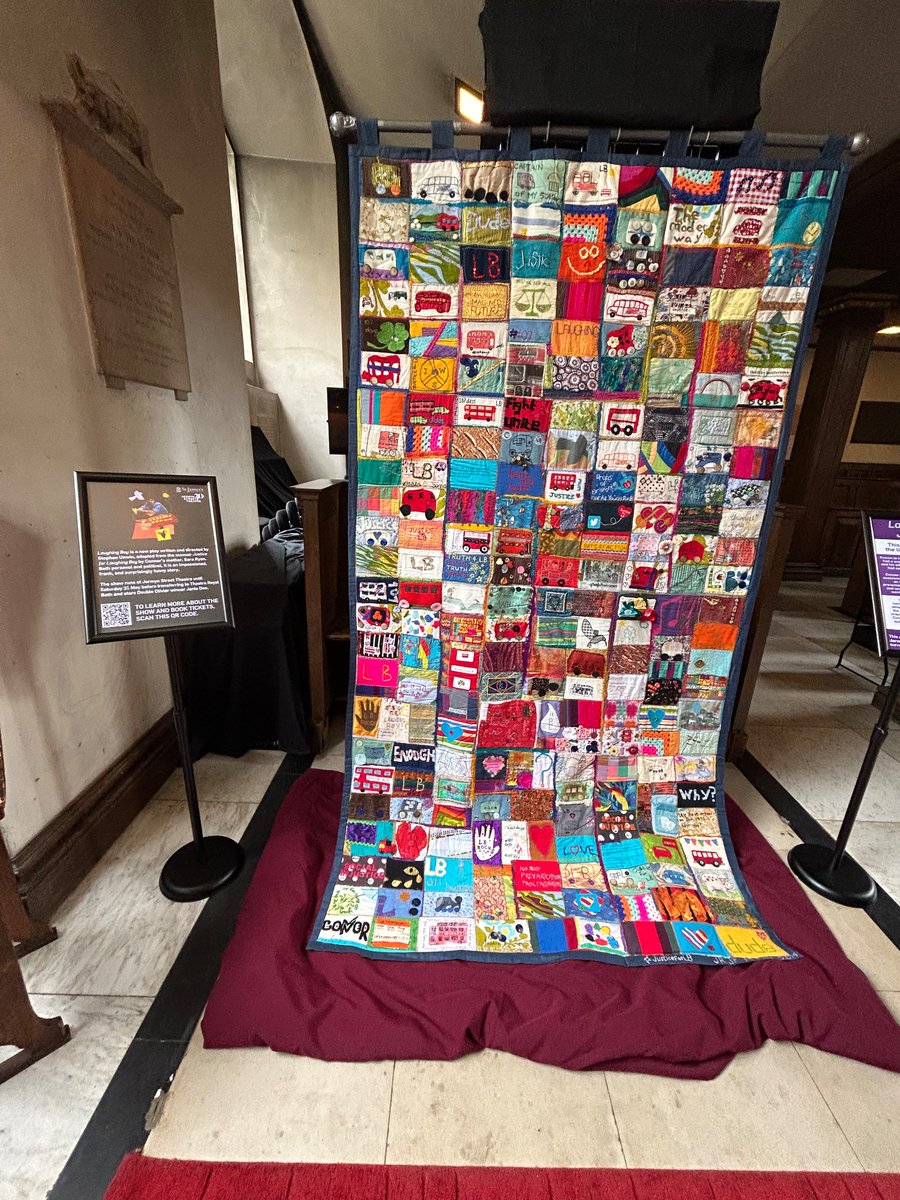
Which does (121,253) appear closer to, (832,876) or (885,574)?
(885,574)

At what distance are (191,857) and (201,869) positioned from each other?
69mm

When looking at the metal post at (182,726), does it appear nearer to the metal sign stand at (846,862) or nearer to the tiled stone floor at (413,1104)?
the tiled stone floor at (413,1104)

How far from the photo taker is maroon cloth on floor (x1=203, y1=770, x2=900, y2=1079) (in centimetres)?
120

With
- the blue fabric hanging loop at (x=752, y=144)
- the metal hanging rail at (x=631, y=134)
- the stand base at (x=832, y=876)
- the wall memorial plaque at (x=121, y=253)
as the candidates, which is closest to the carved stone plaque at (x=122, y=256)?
the wall memorial plaque at (x=121, y=253)

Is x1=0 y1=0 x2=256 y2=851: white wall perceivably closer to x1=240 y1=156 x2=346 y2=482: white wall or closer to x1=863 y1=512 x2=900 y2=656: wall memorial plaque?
x1=863 y1=512 x2=900 y2=656: wall memorial plaque

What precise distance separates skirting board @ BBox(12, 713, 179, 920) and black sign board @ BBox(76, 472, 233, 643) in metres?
0.70

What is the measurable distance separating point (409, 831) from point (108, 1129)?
893 mm

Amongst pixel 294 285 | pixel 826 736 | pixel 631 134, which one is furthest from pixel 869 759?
pixel 294 285

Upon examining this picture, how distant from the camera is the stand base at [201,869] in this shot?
61.8 inches

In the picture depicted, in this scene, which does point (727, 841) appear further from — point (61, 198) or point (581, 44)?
point (61, 198)

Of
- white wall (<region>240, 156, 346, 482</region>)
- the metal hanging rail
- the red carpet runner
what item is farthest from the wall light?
the red carpet runner

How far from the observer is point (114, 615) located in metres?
1.28

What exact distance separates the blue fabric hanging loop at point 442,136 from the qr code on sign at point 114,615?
135 centimetres

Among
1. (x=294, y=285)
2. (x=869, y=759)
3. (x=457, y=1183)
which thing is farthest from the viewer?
(x=294, y=285)
